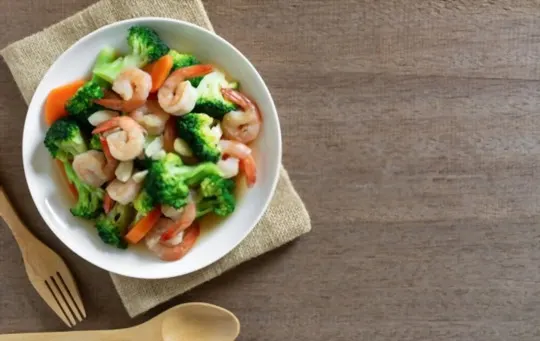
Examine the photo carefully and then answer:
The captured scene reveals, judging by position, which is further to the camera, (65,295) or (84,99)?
(65,295)

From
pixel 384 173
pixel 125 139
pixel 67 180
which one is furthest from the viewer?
pixel 384 173

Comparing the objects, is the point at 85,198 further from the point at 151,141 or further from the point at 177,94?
the point at 177,94

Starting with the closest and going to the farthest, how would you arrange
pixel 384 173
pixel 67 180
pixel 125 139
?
pixel 125 139, pixel 67 180, pixel 384 173

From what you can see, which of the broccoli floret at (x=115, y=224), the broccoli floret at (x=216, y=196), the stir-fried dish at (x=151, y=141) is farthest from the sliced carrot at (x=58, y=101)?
the broccoli floret at (x=216, y=196)

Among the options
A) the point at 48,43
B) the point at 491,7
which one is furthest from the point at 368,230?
the point at 48,43

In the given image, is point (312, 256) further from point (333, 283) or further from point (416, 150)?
point (416, 150)

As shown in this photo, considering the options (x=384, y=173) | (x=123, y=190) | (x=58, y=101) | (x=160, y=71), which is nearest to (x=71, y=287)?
(x=123, y=190)
